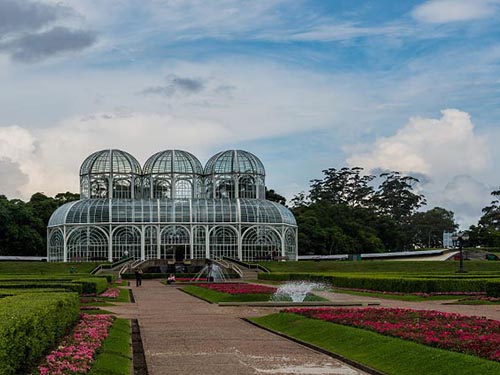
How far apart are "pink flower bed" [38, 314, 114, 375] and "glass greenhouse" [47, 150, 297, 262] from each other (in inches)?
2395

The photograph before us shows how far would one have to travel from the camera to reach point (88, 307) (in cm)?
3116

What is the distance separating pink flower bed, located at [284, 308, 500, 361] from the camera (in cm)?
1667

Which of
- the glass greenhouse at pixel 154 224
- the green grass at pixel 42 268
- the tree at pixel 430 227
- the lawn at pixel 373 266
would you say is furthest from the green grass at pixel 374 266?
the tree at pixel 430 227

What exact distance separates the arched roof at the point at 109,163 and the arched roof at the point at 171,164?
1.83 m

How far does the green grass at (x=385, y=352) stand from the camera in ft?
48.0

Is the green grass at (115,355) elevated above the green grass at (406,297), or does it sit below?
below

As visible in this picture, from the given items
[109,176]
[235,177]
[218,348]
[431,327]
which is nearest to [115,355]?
[218,348]

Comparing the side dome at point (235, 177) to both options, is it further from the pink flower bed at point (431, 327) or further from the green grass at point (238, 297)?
the pink flower bed at point (431, 327)

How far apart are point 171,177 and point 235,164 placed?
7089 millimetres

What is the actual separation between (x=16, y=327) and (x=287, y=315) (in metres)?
13.3

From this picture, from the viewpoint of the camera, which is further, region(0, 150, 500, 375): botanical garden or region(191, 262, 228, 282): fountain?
region(191, 262, 228, 282): fountain

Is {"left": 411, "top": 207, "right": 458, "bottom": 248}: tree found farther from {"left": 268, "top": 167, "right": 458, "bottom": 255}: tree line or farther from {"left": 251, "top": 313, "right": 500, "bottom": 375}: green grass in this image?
{"left": 251, "top": 313, "right": 500, "bottom": 375}: green grass

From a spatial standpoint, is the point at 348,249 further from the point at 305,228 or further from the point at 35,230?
the point at 35,230

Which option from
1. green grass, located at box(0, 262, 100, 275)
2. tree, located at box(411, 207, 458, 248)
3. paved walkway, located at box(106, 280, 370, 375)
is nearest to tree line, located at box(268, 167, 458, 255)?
tree, located at box(411, 207, 458, 248)
